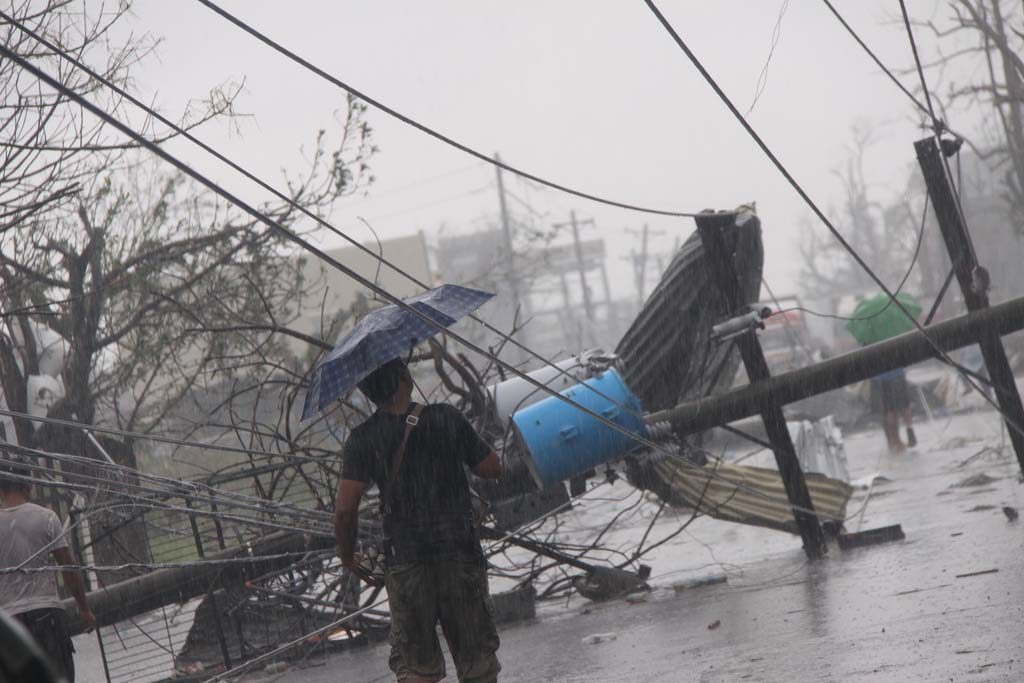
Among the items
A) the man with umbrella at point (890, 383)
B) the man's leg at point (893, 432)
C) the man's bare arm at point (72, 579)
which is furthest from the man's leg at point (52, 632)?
the man's leg at point (893, 432)

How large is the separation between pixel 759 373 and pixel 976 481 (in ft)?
13.8

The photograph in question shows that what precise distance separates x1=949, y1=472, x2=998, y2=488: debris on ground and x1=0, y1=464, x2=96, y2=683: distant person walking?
925 cm

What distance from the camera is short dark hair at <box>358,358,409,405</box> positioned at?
4.80m

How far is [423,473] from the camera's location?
469 centimetres

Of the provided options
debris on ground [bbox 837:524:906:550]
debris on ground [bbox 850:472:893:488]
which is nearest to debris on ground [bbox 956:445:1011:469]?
debris on ground [bbox 850:472:893:488]

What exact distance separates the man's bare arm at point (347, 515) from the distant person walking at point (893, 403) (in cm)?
1371

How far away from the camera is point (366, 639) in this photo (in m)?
9.54

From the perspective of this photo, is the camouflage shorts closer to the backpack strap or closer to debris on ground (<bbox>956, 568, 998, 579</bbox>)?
the backpack strap

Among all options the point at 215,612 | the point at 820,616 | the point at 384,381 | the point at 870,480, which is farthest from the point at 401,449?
the point at 870,480

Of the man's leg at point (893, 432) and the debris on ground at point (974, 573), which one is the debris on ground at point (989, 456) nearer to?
the man's leg at point (893, 432)

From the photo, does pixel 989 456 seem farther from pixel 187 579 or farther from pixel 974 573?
pixel 187 579

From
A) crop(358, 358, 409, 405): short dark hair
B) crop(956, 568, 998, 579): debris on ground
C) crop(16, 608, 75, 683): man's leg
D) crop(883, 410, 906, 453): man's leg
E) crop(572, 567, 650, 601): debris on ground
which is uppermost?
crop(358, 358, 409, 405): short dark hair

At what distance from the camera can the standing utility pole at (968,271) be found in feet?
28.0

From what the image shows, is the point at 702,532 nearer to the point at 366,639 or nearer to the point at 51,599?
the point at 366,639
